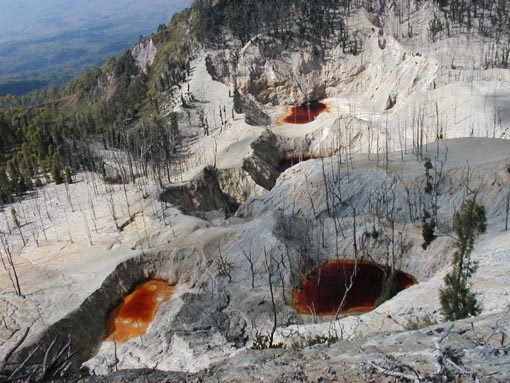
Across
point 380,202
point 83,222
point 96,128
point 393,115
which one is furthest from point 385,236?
point 96,128

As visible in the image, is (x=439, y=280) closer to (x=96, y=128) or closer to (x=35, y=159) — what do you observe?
(x=35, y=159)

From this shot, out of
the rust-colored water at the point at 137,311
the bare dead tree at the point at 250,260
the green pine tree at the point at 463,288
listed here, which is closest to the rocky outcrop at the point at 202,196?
the bare dead tree at the point at 250,260

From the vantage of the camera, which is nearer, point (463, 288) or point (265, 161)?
point (463, 288)

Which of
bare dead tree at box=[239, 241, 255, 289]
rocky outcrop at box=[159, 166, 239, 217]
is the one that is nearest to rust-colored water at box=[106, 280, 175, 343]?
bare dead tree at box=[239, 241, 255, 289]

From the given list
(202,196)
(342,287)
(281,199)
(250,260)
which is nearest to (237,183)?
Result: (202,196)

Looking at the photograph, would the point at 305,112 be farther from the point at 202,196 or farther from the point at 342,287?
the point at 342,287

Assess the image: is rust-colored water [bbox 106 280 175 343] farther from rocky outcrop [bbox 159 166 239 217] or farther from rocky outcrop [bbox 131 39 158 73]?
rocky outcrop [bbox 131 39 158 73]
